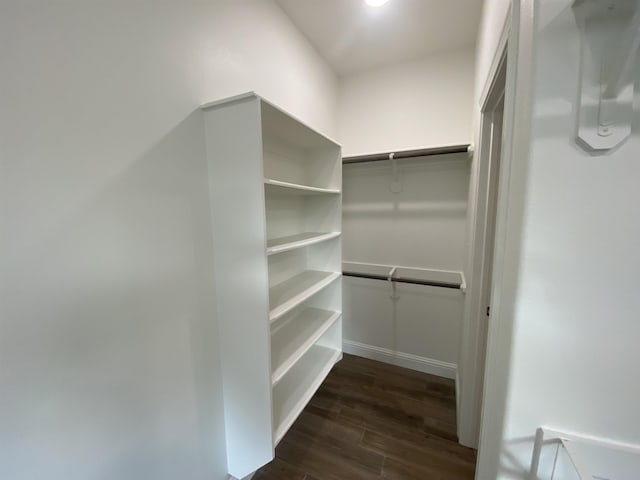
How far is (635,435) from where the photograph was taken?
0.61 meters

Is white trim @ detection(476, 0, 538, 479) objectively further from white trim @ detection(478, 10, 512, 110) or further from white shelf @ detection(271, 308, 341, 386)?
white shelf @ detection(271, 308, 341, 386)

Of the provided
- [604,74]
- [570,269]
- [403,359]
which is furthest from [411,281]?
[604,74]

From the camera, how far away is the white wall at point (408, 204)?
2.15m

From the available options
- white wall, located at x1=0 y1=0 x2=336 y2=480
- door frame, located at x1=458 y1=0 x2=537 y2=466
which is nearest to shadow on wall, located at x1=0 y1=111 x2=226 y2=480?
white wall, located at x1=0 y1=0 x2=336 y2=480

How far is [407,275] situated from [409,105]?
1.60 meters

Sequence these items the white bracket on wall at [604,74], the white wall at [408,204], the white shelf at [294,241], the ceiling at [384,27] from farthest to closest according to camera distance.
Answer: the white wall at [408,204], the ceiling at [384,27], the white shelf at [294,241], the white bracket on wall at [604,74]

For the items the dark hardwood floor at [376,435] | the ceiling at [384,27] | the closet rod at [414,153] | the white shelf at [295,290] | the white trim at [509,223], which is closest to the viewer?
the white trim at [509,223]

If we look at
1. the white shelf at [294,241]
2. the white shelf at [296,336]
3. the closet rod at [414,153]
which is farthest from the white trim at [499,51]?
the white shelf at [296,336]

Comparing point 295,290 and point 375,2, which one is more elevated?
point 375,2

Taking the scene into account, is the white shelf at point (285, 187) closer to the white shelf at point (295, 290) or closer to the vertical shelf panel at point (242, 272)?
the vertical shelf panel at point (242, 272)

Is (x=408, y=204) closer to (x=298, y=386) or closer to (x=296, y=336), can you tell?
(x=296, y=336)

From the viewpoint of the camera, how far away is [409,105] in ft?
7.43

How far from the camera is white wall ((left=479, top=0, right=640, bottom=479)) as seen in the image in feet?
1.84

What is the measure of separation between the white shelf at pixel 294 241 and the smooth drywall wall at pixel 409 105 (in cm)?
116
